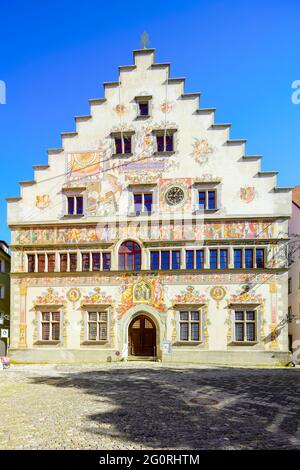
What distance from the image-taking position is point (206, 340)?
1005 inches

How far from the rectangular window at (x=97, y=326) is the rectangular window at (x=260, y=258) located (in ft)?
30.6

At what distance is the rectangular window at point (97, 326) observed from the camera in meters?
26.5

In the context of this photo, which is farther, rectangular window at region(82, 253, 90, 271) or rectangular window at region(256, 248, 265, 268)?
rectangular window at region(82, 253, 90, 271)

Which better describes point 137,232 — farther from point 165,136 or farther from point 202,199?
point 165,136

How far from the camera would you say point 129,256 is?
26828 millimetres

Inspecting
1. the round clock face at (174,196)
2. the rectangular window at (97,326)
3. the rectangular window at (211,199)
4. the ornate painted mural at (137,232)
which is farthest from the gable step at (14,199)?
the rectangular window at (211,199)

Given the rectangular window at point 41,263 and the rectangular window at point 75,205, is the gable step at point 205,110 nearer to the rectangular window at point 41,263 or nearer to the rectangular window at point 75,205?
the rectangular window at point 75,205

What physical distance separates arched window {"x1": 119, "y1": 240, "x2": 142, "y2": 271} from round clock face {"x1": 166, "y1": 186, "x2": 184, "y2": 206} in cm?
327

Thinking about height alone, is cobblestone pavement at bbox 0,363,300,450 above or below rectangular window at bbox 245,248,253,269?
below

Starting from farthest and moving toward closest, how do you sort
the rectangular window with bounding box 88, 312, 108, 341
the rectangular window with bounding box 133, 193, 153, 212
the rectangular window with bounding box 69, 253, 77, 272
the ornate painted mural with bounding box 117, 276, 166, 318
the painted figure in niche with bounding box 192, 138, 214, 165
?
the rectangular window with bounding box 69, 253, 77, 272 → the rectangular window with bounding box 133, 193, 153, 212 → the painted figure in niche with bounding box 192, 138, 214, 165 → the rectangular window with bounding box 88, 312, 108, 341 → the ornate painted mural with bounding box 117, 276, 166, 318

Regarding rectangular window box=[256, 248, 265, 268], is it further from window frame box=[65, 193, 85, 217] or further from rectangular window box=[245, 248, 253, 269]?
window frame box=[65, 193, 85, 217]

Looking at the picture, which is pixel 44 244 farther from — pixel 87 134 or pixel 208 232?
pixel 208 232

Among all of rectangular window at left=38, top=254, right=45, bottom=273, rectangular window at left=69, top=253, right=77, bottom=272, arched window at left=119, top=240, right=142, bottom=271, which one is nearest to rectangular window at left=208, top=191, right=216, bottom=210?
arched window at left=119, top=240, right=142, bottom=271

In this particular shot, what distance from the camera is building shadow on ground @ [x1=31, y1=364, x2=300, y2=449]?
9344 mm
